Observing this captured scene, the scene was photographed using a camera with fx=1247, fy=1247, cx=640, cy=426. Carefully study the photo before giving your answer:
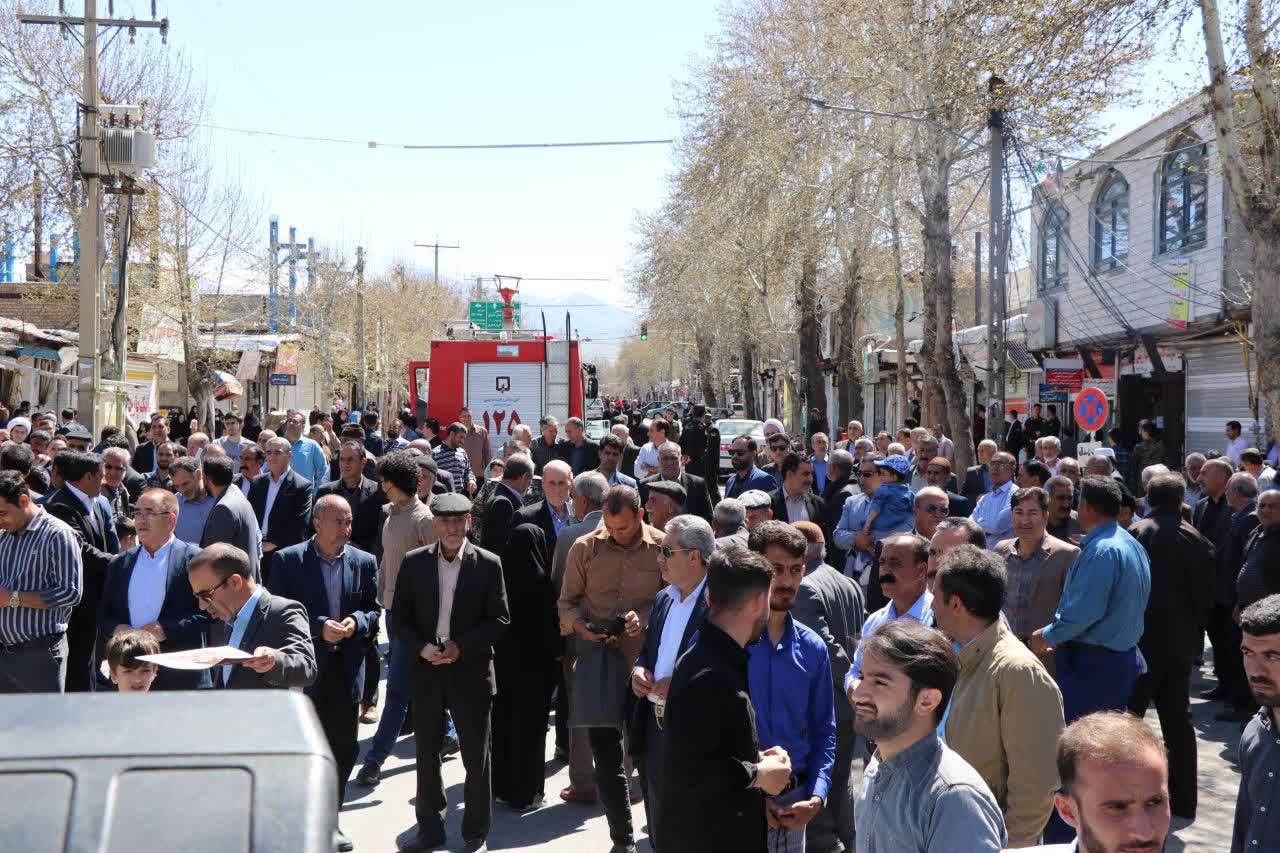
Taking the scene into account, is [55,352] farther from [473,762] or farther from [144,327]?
[473,762]

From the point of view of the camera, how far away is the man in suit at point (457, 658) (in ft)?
21.7

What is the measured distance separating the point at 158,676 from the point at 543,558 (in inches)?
115

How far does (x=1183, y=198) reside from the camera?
22.4m

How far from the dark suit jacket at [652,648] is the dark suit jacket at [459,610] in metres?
1.35

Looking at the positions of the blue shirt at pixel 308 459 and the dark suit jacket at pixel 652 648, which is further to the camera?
the blue shirt at pixel 308 459

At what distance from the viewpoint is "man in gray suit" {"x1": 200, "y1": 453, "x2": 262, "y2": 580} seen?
814 centimetres

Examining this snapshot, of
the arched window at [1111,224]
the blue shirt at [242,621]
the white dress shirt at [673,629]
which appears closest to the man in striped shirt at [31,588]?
the blue shirt at [242,621]

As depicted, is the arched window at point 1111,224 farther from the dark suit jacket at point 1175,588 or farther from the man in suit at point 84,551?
the man in suit at point 84,551

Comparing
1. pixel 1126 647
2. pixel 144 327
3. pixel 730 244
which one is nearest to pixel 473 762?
pixel 1126 647

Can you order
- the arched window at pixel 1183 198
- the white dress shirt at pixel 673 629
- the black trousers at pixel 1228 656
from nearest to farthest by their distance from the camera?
1. the white dress shirt at pixel 673 629
2. the black trousers at pixel 1228 656
3. the arched window at pixel 1183 198

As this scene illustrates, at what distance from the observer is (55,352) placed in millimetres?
29172

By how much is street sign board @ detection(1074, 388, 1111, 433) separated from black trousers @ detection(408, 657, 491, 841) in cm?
1199

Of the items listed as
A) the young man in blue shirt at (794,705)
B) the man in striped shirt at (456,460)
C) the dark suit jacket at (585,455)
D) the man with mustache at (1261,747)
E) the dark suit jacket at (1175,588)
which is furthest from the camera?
the dark suit jacket at (585,455)

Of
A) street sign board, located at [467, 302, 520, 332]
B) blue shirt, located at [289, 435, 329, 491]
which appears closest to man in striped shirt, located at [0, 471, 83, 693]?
blue shirt, located at [289, 435, 329, 491]
